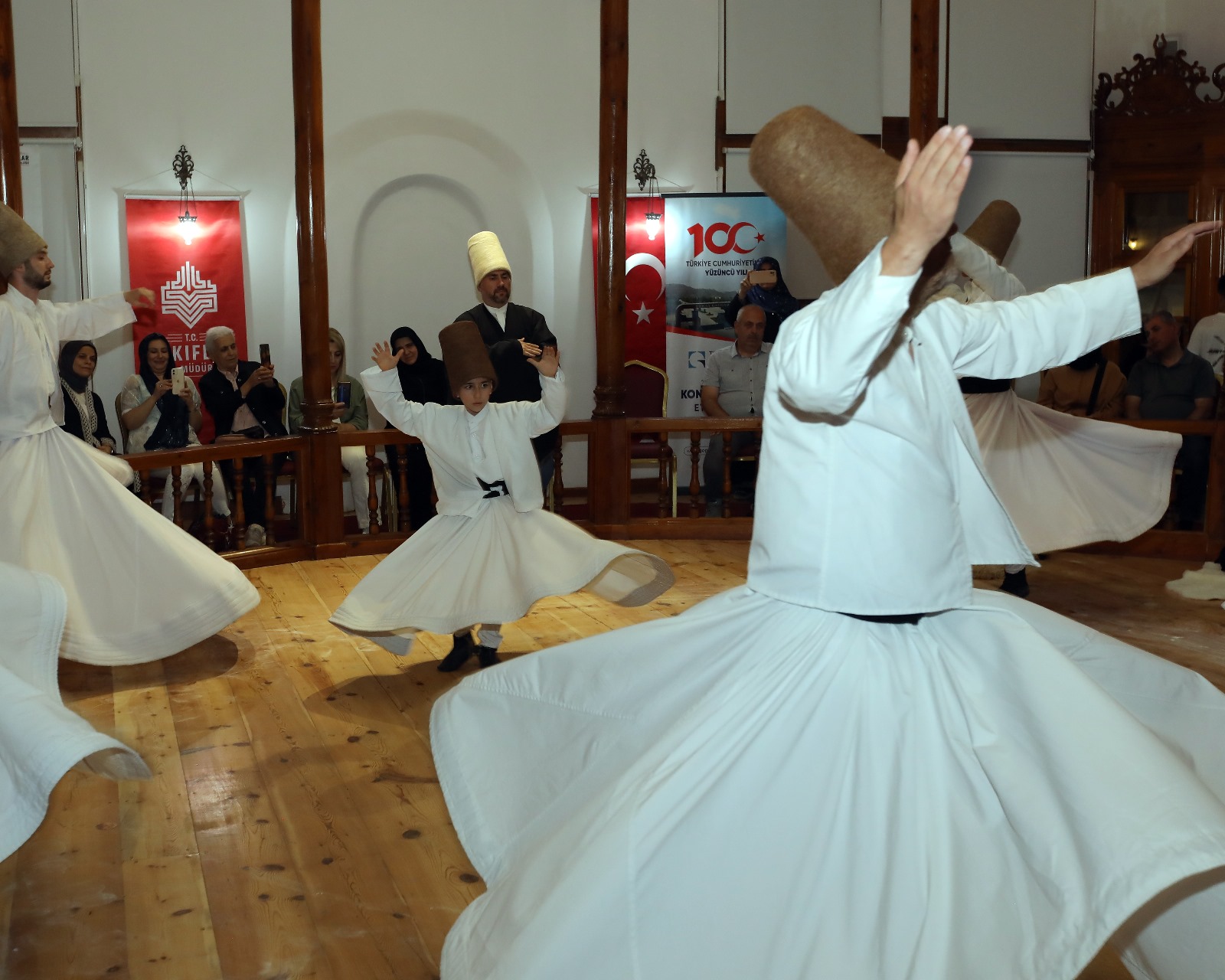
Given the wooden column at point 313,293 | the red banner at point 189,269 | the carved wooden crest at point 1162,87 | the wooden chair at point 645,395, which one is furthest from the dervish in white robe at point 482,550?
the carved wooden crest at point 1162,87

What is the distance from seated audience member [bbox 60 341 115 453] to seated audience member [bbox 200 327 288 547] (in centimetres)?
100

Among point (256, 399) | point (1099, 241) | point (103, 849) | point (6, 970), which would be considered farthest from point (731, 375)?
point (6, 970)

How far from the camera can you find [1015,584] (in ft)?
18.9

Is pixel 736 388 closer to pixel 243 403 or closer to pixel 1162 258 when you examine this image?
pixel 243 403

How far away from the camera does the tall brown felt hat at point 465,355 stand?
14.8 ft

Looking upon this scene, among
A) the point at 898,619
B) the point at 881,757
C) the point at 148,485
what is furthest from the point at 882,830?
the point at 148,485

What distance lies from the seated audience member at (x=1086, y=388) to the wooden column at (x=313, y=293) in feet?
13.7

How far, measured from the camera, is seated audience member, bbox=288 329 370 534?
7414 millimetres

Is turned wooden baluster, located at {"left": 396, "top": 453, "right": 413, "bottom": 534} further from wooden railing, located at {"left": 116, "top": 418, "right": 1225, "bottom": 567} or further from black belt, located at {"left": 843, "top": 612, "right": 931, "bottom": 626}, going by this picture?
black belt, located at {"left": 843, "top": 612, "right": 931, "bottom": 626}

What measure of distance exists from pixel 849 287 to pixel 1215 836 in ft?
2.99

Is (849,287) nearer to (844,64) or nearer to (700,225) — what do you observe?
(700,225)

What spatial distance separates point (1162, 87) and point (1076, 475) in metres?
5.09

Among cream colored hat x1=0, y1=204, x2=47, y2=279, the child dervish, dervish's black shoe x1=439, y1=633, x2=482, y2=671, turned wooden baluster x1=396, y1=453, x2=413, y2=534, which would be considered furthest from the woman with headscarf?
cream colored hat x1=0, y1=204, x2=47, y2=279

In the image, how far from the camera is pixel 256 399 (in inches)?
288
